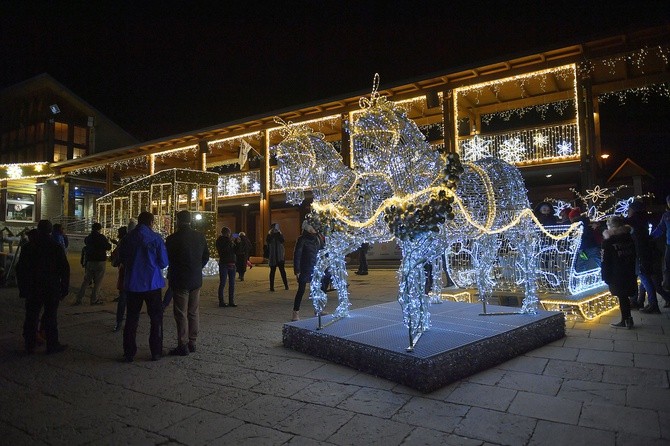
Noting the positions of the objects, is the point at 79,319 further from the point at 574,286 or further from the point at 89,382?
the point at 574,286

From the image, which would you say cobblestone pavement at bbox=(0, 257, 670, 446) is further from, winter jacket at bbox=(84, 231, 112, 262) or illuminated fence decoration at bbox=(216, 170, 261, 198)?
illuminated fence decoration at bbox=(216, 170, 261, 198)

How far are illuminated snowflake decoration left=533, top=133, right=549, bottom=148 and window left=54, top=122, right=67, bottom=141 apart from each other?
1114 inches

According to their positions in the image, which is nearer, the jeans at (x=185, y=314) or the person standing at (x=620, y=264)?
the jeans at (x=185, y=314)

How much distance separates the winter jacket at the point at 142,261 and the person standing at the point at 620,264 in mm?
5541

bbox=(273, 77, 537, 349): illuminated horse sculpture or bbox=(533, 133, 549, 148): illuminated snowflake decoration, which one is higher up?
bbox=(533, 133, 549, 148): illuminated snowflake decoration

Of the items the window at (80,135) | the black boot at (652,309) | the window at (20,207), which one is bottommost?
the black boot at (652,309)

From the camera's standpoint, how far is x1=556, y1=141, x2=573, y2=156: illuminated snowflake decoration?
40.3 feet

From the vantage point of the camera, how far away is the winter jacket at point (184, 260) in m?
4.60

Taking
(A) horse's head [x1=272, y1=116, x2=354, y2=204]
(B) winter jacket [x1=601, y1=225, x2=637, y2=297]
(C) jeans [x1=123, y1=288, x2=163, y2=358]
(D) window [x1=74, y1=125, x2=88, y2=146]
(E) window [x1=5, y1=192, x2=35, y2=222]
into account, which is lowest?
(C) jeans [x1=123, y1=288, x2=163, y2=358]

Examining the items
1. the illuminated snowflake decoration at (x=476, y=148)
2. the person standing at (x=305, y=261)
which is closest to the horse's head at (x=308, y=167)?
the person standing at (x=305, y=261)

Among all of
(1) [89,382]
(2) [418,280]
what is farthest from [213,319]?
(2) [418,280]

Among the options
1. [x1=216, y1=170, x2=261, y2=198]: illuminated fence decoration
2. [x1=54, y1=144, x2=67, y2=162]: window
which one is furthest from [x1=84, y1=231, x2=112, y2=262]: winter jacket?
[x1=54, y1=144, x2=67, y2=162]: window

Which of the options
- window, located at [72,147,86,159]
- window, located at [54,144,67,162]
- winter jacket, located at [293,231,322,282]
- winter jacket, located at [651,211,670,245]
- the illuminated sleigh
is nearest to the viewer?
the illuminated sleigh

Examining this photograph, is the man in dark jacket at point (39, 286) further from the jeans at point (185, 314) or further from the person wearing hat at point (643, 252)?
the person wearing hat at point (643, 252)
